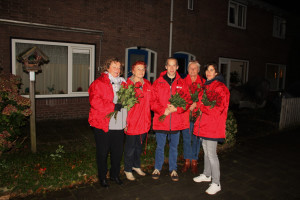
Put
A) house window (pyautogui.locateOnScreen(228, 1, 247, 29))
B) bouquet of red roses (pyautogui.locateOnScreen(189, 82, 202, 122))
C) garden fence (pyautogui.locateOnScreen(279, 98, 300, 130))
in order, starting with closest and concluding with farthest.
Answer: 1. bouquet of red roses (pyautogui.locateOnScreen(189, 82, 202, 122))
2. garden fence (pyautogui.locateOnScreen(279, 98, 300, 130))
3. house window (pyautogui.locateOnScreen(228, 1, 247, 29))

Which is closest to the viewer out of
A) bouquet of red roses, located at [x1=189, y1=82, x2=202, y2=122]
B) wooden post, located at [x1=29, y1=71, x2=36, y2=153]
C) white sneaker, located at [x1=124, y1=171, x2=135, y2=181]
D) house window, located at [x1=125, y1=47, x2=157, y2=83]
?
bouquet of red roses, located at [x1=189, y1=82, x2=202, y2=122]

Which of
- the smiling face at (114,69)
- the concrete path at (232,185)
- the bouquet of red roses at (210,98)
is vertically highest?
the smiling face at (114,69)

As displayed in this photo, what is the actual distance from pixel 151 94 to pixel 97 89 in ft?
3.24

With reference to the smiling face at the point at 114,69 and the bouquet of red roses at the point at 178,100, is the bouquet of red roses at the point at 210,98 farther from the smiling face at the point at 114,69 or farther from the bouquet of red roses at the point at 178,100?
the smiling face at the point at 114,69

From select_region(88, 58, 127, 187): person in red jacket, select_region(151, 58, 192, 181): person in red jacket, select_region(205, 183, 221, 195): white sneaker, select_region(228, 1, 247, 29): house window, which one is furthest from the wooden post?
select_region(228, 1, 247, 29): house window

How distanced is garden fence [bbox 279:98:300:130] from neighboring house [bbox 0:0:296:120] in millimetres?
4789

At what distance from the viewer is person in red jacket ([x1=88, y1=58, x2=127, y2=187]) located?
3555 mm

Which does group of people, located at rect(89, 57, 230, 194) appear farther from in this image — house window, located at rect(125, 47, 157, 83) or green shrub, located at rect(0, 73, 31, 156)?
house window, located at rect(125, 47, 157, 83)

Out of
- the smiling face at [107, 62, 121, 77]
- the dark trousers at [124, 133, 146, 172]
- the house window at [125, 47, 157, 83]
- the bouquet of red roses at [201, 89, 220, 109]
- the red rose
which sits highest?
the house window at [125, 47, 157, 83]

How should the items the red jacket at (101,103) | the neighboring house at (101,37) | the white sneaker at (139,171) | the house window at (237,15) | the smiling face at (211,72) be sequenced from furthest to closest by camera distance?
the house window at (237,15) → the neighboring house at (101,37) → the white sneaker at (139,171) → the smiling face at (211,72) → the red jacket at (101,103)

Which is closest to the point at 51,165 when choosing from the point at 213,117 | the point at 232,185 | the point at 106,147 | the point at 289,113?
the point at 106,147

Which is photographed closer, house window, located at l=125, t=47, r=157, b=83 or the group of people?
the group of people

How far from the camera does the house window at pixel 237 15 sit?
13334 millimetres

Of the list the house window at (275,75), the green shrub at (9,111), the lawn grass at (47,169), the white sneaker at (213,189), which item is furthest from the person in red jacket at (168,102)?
the house window at (275,75)
